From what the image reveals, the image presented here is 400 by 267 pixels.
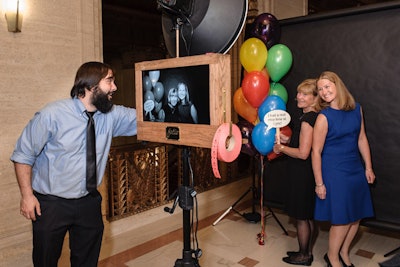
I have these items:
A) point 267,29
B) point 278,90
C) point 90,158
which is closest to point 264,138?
point 278,90

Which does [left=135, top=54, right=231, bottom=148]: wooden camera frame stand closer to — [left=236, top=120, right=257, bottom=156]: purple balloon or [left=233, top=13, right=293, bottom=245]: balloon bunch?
[left=233, top=13, right=293, bottom=245]: balloon bunch

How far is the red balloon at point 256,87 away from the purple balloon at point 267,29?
354 millimetres

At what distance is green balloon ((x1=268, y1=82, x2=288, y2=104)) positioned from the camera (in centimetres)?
363

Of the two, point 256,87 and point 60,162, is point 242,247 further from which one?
point 60,162

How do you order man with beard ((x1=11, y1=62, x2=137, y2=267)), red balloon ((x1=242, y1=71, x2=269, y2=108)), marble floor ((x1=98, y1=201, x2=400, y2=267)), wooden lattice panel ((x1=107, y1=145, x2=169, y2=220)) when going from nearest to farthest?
man with beard ((x1=11, y1=62, x2=137, y2=267))
marble floor ((x1=98, y1=201, x2=400, y2=267))
red balloon ((x1=242, y1=71, x2=269, y2=108))
wooden lattice panel ((x1=107, y1=145, x2=169, y2=220))

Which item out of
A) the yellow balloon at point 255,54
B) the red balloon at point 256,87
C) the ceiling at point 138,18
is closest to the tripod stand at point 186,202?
the red balloon at point 256,87

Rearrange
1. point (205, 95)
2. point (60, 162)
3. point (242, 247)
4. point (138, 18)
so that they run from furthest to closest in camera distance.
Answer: point (138, 18)
point (242, 247)
point (60, 162)
point (205, 95)

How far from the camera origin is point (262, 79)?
136 inches

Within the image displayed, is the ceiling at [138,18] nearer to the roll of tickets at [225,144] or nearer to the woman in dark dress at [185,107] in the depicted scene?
the woman in dark dress at [185,107]

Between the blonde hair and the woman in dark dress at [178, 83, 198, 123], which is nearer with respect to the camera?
the woman in dark dress at [178, 83, 198, 123]

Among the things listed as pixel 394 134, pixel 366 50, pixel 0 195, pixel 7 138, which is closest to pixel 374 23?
pixel 366 50

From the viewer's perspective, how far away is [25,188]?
2.04 metres

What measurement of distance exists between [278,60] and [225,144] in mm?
2180

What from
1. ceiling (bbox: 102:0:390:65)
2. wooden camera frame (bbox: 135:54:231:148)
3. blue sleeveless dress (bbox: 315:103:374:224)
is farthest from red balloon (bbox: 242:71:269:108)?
ceiling (bbox: 102:0:390:65)
